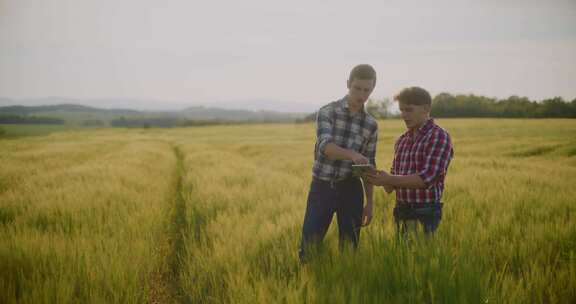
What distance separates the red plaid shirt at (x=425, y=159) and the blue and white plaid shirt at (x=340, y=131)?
0.36 m

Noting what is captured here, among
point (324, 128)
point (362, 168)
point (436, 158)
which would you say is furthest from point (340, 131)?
point (436, 158)

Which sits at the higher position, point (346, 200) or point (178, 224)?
point (346, 200)

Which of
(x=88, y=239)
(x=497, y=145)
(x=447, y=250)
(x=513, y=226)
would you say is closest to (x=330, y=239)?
(x=447, y=250)

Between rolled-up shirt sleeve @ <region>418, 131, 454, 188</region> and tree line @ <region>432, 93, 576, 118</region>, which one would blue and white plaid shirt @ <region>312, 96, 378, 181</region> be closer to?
rolled-up shirt sleeve @ <region>418, 131, 454, 188</region>

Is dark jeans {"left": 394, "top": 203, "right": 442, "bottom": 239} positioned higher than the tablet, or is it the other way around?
the tablet

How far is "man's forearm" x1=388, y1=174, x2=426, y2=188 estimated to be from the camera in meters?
2.38

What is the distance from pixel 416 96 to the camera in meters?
2.57

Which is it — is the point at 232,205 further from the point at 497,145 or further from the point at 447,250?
the point at 497,145

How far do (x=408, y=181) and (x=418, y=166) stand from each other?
0.33 m

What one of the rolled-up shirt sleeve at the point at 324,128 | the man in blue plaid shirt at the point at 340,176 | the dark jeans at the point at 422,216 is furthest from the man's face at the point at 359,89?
the dark jeans at the point at 422,216

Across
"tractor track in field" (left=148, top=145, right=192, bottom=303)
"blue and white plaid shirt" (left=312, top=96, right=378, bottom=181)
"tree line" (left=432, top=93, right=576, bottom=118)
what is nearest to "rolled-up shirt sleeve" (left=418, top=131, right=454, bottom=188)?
"blue and white plaid shirt" (left=312, top=96, right=378, bottom=181)

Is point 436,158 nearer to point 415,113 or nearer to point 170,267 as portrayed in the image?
point 415,113

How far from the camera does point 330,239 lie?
3584 millimetres

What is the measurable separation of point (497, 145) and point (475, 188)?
14.2 meters
